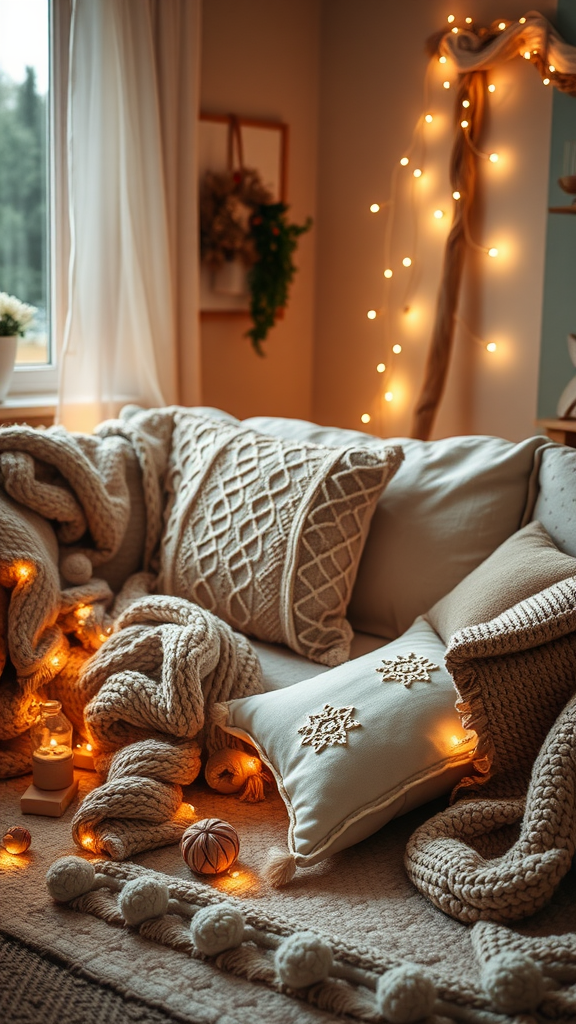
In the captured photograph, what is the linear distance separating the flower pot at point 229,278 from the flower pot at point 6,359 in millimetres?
885

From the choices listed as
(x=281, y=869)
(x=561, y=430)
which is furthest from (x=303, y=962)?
(x=561, y=430)

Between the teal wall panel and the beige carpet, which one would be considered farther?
the teal wall panel

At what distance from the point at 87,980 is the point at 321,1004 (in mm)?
299

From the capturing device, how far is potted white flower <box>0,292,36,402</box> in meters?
2.74

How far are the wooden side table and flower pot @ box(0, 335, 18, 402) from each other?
151 centimetres

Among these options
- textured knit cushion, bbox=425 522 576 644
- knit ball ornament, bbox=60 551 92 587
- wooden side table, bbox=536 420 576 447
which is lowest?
knit ball ornament, bbox=60 551 92 587

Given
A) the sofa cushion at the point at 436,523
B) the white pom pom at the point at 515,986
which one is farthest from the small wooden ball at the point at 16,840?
the sofa cushion at the point at 436,523

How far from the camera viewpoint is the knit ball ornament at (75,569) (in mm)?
2104

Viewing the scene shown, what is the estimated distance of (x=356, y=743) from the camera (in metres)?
1.53

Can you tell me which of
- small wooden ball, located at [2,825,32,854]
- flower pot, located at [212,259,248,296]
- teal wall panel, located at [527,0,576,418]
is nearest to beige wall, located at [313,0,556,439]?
teal wall panel, located at [527,0,576,418]

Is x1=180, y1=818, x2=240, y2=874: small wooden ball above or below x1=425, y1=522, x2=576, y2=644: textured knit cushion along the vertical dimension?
below

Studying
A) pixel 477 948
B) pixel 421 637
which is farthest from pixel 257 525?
pixel 477 948

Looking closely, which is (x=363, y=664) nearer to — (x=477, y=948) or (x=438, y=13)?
(x=477, y=948)

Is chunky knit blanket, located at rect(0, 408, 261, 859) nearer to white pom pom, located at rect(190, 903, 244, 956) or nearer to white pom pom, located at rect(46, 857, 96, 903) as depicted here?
white pom pom, located at rect(46, 857, 96, 903)
